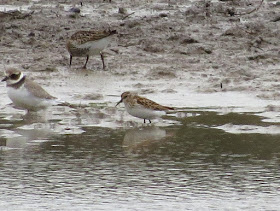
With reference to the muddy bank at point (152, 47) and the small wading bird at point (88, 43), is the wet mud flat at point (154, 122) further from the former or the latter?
the small wading bird at point (88, 43)

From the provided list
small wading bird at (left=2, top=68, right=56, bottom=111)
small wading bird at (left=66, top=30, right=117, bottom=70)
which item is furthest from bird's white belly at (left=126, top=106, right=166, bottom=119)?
small wading bird at (left=66, top=30, right=117, bottom=70)

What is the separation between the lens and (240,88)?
480 inches

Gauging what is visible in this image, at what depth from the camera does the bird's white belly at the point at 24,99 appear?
422 inches

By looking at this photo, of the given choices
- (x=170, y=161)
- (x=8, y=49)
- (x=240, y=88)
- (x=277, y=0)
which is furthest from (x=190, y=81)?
(x=277, y=0)

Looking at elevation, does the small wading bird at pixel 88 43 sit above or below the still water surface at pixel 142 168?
above

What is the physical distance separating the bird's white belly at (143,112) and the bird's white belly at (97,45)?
3.87m

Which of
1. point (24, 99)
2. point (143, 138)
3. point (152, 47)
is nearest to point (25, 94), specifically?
point (24, 99)

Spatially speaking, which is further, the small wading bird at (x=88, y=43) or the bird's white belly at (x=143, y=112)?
the small wading bird at (x=88, y=43)

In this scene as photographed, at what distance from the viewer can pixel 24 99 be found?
10.7m

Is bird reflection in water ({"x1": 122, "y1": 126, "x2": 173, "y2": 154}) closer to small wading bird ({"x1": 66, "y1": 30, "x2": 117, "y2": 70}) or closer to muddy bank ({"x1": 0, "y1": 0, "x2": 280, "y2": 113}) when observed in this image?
muddy bank ({"x1": 0, "y1": 0, "x2": 280, "y2": 113})

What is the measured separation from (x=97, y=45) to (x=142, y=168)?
5901 mm

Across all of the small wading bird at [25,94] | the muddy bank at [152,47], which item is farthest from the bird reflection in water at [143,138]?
the muddy bank at [152,47]

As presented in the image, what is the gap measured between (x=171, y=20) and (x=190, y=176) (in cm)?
863

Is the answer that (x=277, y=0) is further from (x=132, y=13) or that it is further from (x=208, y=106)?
(x=208, y=106)
